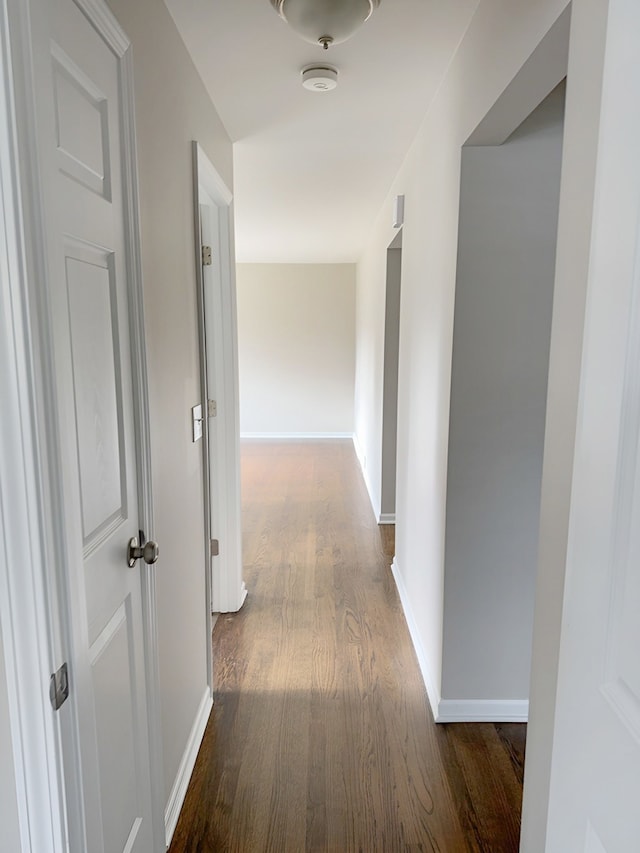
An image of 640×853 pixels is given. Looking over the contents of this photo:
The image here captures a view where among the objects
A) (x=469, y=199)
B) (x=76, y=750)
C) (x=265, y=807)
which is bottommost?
(x=265, y=807)

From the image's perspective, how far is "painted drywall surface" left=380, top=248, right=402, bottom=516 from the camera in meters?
4.24

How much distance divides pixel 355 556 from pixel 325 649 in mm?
1169

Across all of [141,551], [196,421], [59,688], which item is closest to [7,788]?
[59,688]

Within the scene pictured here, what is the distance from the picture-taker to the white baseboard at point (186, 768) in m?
1.65

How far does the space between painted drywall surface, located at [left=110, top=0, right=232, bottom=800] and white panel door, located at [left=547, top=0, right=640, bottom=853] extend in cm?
106

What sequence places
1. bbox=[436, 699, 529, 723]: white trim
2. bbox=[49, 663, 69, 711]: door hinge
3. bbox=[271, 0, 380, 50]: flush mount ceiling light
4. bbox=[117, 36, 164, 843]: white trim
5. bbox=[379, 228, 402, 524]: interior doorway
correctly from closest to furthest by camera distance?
bbox=[49, 663, 69, 711]: door hinge → bbox=[117, 36, 164, 843]: white trim → bbox=[271, 0, 380, 50]: flush mount ceiling light → bbox=[436, 699, 529, 723]: white trim → bbox=[379, 228, 402, 524]: interior doorway

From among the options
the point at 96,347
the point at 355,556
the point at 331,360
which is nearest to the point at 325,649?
the point at 355,556

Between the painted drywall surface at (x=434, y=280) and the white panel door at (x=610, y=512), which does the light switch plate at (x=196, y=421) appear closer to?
the painted drywall surface at (x=434, y=280)

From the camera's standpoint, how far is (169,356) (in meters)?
1.66

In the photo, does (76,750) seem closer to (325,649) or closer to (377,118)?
(325,649)

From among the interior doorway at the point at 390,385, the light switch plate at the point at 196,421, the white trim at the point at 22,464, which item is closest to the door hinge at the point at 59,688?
the white trim at the point at 22,464

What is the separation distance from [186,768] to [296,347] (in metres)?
6.27

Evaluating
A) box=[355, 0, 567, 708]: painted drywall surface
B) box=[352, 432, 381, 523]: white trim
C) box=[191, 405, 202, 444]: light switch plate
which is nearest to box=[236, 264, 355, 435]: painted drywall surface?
box=[352, 432, 381, 523]: white trim

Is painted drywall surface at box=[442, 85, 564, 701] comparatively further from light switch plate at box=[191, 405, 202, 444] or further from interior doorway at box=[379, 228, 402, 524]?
interior doorway at box=[379, 228, 402, 524]
